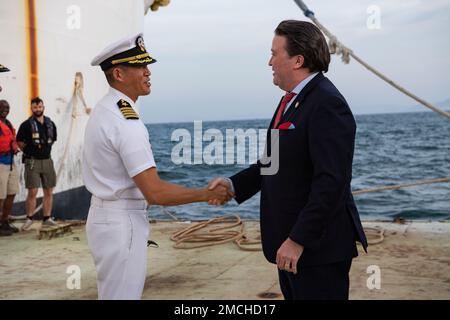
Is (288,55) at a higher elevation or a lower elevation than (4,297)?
higher

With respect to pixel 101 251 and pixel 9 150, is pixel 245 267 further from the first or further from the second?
pixel 9 150

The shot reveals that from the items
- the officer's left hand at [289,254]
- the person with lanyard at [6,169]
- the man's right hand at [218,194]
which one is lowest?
the person with lanyard at [6,169]

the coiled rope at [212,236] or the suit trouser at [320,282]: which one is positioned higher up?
the suit trouser at [320,282]

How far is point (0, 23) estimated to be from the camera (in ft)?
29.7

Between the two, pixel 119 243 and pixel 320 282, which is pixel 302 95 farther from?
pixel 119 243

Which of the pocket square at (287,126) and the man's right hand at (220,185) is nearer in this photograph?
the pocket square at (287,126)

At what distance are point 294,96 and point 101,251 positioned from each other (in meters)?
1.03

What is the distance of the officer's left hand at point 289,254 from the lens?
2.50 m

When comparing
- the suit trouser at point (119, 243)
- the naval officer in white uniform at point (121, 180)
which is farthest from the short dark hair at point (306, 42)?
the suit trouser at point (119, 243)

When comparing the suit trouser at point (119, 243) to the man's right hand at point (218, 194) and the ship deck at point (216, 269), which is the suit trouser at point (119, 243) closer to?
the man's right hand at point (218, 194)

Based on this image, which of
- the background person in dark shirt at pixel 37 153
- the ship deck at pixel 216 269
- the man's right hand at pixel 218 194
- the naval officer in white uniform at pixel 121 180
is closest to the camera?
the naval officer in white uniform at pixel 121 180

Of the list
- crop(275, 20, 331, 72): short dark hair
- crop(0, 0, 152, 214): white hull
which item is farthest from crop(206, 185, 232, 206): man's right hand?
crop(0, 0, 152, 214): white hull

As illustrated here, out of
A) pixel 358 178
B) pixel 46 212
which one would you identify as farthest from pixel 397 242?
pixel 358 178

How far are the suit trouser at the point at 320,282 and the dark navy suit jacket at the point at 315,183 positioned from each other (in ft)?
0.13
